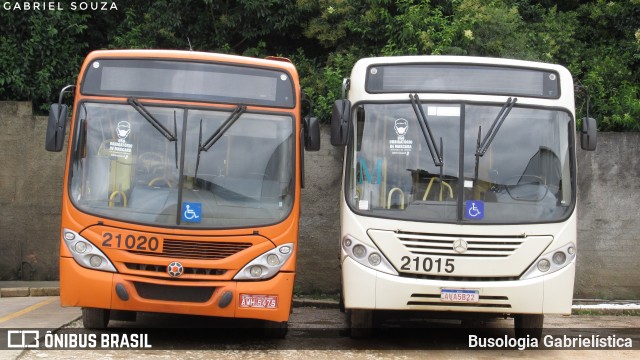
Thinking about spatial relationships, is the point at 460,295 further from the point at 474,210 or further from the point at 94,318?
the point at 94,318

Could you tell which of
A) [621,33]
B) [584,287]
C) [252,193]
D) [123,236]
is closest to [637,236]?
[584,287]

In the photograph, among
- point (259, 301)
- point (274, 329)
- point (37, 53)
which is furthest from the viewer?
point (37, 53)

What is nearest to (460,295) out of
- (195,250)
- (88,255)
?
(195,250)

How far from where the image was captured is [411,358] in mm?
8586

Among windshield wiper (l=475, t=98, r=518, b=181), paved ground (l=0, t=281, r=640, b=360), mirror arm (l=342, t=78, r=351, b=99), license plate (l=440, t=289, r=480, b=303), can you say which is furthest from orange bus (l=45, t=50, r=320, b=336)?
windshield wiper (l=475, t=98, r=518, b=181)

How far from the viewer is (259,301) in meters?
8.50

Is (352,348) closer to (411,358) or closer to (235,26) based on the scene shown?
(411,358)

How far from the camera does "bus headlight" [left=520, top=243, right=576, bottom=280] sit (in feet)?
28.8

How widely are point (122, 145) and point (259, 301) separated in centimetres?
203

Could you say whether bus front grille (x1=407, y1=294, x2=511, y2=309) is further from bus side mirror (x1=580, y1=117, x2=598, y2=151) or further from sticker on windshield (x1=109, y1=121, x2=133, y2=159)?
sticker on windshield (x1=109, y1=121, x2=133, y2=159)

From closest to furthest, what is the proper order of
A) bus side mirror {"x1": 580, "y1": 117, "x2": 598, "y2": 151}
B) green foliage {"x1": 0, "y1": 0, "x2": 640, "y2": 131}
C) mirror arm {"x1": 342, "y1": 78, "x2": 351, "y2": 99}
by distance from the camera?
bus side mirror {"x1": 580, "y1": 117, "x2": 598, "y2": 151}
mirror arm {"x1": 342, "y1": 78, "x2": 351, "y2": 99}
green foliage {"x1": 0, "y1": 0, "x2": 640, "y2": 131}

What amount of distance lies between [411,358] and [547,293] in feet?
4.88

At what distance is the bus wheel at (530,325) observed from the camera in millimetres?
9391

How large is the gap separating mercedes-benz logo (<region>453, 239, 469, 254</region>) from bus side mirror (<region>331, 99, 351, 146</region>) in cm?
151
